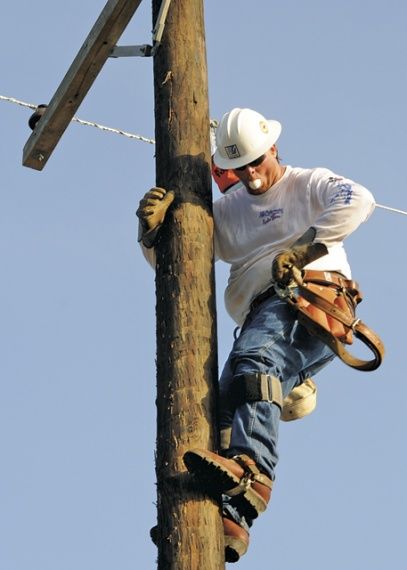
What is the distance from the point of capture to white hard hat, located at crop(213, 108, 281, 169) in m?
6.29

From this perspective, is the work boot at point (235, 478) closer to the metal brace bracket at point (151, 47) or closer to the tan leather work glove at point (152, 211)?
the tan leather work glove at point (152, 211)

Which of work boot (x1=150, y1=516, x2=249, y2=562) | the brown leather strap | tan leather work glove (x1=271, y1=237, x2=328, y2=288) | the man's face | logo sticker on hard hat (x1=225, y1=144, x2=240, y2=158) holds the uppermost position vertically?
logo sticker on hard hat (x1=225, y1=144, x2=240, y2=158)

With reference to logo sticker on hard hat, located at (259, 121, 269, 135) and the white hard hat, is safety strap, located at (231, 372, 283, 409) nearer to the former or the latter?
the white hard hat

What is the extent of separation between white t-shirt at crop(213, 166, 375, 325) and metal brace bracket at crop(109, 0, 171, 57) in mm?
745

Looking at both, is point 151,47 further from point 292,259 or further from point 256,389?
point 256,389

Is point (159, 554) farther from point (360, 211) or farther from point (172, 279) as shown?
point (360, 211)

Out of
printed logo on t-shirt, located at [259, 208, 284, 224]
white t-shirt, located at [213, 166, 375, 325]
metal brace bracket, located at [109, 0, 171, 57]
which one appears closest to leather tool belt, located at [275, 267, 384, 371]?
white t-shirt, located at [213, 166, 375, 325]

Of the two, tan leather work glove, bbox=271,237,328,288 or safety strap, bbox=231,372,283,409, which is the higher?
tan leather work glove, bbox=271,237,328,288

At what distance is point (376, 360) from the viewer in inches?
223

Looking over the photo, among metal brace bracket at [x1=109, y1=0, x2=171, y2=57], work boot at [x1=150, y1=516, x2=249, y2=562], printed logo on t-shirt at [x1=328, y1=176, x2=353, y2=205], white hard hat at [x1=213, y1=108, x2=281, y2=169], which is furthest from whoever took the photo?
white hard hat at [x1=213, y1=108, x2=281, y2=169]

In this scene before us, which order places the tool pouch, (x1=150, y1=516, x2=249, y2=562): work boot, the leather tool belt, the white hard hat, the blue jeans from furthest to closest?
the white hard hat < the tool pouch < the leather tool belt < the blue jeans < (x1=150, y1=516, x2=249, y2=562): work boot

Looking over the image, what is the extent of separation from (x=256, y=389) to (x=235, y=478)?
1.47 ft

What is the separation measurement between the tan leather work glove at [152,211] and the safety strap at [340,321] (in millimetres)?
591

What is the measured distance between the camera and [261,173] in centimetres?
634
